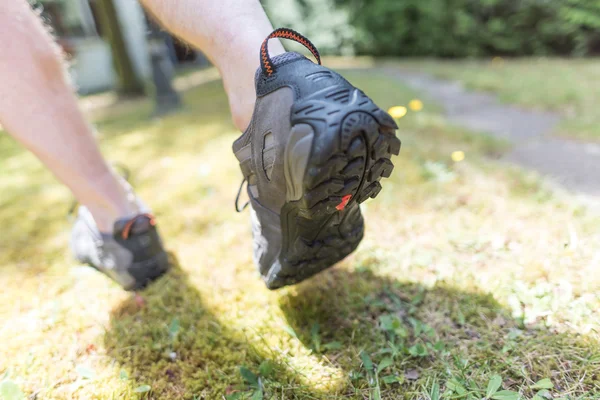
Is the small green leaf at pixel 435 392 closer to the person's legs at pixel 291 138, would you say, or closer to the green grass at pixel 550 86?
the person's legs at pixel 291 138

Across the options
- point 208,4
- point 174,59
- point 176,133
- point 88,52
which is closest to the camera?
point 208,4

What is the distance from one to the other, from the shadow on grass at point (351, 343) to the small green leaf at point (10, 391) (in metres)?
0.18

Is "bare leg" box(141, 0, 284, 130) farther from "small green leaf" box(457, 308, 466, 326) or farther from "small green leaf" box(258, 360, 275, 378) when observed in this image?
"small green leaf" box(457, 308, 466, 326)

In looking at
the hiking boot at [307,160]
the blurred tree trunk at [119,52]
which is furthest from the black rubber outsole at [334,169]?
the blurred tree trunk at [119,52]

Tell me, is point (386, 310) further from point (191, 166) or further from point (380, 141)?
point (191, 166)

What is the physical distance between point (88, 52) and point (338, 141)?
26.1ft

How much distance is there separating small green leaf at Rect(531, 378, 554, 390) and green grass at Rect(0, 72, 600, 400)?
1cm

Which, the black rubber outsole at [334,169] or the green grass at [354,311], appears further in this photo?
the green grass at [354,311]

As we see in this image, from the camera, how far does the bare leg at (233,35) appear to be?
0.81 meters

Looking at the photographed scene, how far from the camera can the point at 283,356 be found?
851 millimetres

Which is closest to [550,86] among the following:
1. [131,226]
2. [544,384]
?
[544,384]

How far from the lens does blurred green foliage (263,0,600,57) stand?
5.33 meters

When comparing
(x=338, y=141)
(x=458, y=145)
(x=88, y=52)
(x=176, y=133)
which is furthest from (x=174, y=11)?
(x=88, y=52)

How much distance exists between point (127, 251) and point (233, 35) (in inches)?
25.1
